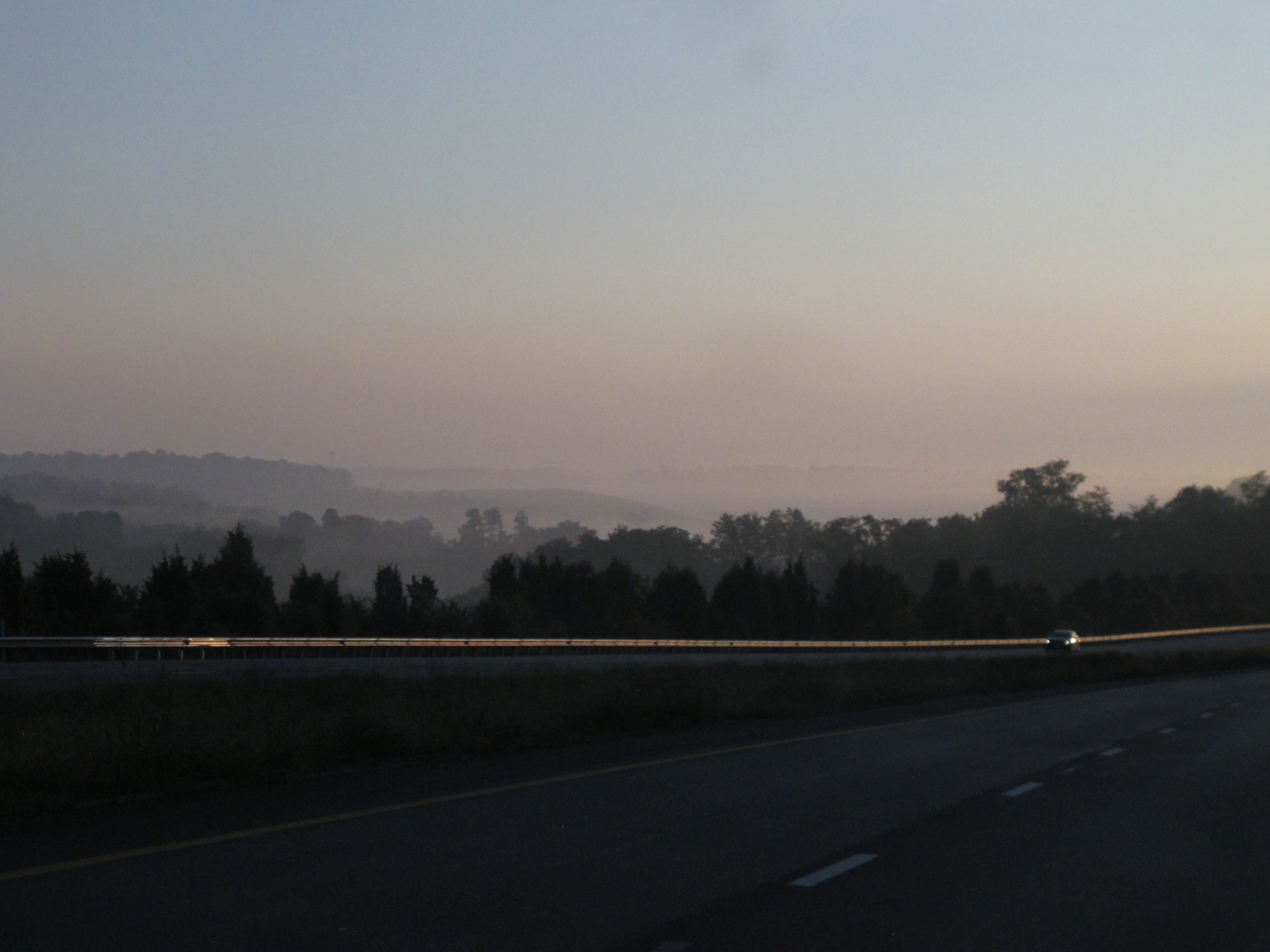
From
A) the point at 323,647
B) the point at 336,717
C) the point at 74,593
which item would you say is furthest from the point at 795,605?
the point at 336,717

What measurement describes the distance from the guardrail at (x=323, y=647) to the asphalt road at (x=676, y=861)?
19986mm

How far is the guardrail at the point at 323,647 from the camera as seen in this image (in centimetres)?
3238

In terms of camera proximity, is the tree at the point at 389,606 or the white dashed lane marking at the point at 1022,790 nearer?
the white dashed lane marking at the point at 1022,790

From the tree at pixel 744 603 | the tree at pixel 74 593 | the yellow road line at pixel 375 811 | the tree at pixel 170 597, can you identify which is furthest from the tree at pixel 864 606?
the yellow road line at pixel 375 811

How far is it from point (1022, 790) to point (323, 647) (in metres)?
32.4

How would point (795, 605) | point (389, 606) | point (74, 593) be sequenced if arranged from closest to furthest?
1. point (74, 593)
2. point (389, 606)
3. point (795, 605)

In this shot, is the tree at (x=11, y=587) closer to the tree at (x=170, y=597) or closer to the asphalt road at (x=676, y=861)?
the tree at (x=170, y=597)

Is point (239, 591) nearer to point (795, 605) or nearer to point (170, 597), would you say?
point (170, 597)

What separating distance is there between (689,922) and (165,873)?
337 centimetres

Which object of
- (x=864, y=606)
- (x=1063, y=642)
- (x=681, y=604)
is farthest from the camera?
(x=864, y=606)

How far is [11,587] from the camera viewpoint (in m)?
54.4

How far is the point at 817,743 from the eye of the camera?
18.8 metres

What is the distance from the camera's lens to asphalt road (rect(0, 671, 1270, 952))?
23.7ft

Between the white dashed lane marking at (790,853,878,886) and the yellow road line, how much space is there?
393 cm
